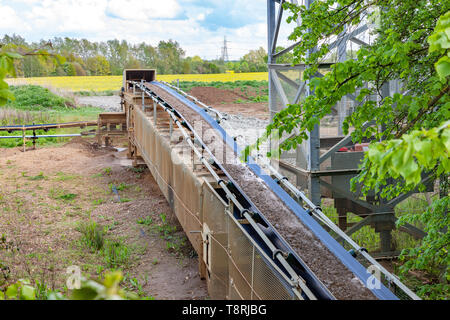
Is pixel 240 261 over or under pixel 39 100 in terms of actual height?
under

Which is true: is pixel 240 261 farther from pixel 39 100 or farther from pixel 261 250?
pixel 39 100

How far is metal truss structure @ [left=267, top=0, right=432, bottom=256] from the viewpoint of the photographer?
8.66m

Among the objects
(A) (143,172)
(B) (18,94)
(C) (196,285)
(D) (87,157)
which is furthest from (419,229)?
(B) (18,94)

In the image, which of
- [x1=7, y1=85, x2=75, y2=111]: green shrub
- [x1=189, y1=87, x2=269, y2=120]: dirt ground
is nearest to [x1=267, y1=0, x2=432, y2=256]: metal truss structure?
[x1=189, y1=87, x2=269, y2=120]: dirt ground

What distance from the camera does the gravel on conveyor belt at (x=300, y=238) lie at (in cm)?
421

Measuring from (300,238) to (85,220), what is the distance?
7261 millimetres

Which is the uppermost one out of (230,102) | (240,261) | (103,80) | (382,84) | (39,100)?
(103,80)

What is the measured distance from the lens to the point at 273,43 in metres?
10.0

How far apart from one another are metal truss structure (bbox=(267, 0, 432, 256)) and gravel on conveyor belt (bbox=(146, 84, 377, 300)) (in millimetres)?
1704

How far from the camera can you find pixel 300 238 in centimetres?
522

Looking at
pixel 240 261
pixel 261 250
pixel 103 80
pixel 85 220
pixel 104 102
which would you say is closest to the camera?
pixel 261 250

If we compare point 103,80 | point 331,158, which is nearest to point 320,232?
point 331,158

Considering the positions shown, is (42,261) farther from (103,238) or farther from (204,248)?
(204,248)

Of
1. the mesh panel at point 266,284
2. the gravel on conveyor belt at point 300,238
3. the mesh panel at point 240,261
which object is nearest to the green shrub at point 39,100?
the gravel on conveyor belt at point 300,238
